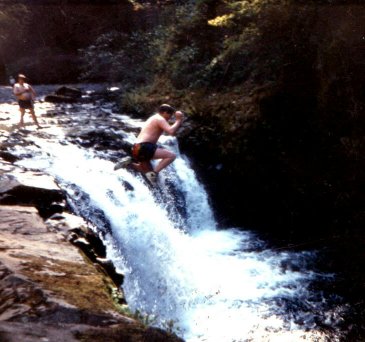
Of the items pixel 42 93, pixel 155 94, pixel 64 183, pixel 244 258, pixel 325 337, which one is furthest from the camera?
pixel 42 93

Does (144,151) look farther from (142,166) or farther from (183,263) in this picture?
(183,263)

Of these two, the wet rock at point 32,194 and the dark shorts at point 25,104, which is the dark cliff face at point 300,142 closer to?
the dark shorts at point 25,104

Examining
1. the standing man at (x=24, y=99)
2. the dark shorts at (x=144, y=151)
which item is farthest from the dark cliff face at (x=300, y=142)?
the standing man at (x=24, y=99)

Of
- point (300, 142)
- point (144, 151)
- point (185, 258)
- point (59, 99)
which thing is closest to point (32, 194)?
point (144, 151)

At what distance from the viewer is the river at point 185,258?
6863mm

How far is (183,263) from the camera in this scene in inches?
331

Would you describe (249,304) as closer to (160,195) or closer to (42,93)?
(160,195)

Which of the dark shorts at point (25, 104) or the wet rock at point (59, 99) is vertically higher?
the wet rock at point (59, 99)

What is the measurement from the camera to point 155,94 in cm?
1577

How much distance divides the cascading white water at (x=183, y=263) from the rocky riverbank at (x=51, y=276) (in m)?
1.26

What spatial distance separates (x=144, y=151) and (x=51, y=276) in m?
5.09

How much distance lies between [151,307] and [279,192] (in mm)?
4977

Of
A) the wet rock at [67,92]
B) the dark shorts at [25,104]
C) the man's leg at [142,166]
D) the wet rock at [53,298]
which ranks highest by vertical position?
the wet rock at [67,92]

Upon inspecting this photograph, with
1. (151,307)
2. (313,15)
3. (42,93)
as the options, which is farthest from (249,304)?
(42,93)
